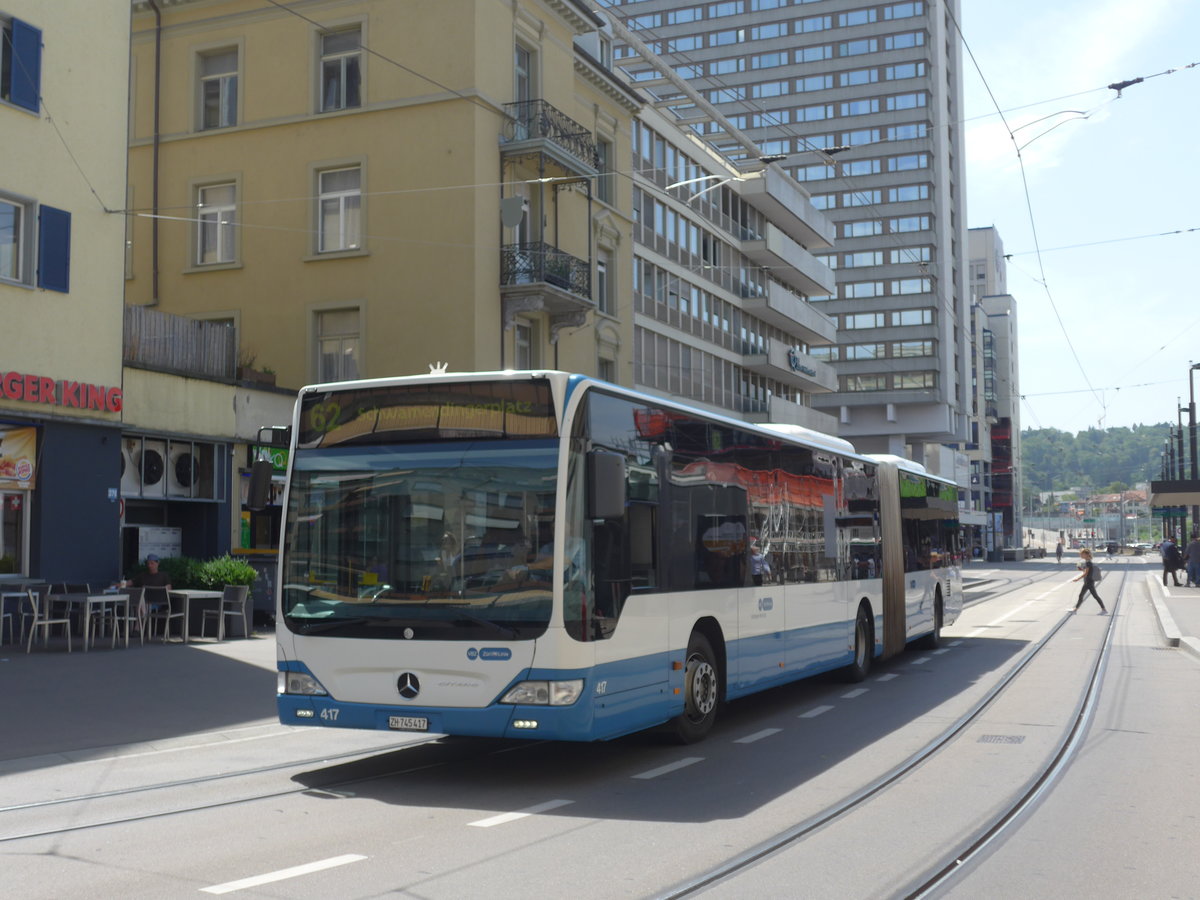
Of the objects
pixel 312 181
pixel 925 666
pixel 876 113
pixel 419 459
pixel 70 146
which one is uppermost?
pixel 876 113

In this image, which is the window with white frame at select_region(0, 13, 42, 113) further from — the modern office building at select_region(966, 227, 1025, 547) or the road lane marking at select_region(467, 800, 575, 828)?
the modern office building at select_region(966, 227, 1025, 547)

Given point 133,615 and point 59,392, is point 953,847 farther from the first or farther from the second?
point 59,392

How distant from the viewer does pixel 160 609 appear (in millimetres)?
19672

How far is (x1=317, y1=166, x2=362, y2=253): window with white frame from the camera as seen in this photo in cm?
2991

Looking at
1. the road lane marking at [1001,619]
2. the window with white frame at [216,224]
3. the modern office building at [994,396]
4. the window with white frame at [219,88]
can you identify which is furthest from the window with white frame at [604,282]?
the modern office building at [994,396]

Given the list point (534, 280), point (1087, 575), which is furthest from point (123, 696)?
point (1087, 575)

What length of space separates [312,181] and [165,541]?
996cm

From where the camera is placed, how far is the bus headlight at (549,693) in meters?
8.47

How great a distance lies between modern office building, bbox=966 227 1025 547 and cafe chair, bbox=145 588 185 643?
104 metres

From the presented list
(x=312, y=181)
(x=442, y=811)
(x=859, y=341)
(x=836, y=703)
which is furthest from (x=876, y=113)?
(x=442, y=811)

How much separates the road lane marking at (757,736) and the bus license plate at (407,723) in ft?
10.8

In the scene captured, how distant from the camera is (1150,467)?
5502 inches

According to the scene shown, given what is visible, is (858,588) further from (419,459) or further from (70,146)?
(70,146)

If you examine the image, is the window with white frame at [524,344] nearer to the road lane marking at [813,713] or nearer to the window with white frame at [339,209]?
the window with white frame at [339,209]
